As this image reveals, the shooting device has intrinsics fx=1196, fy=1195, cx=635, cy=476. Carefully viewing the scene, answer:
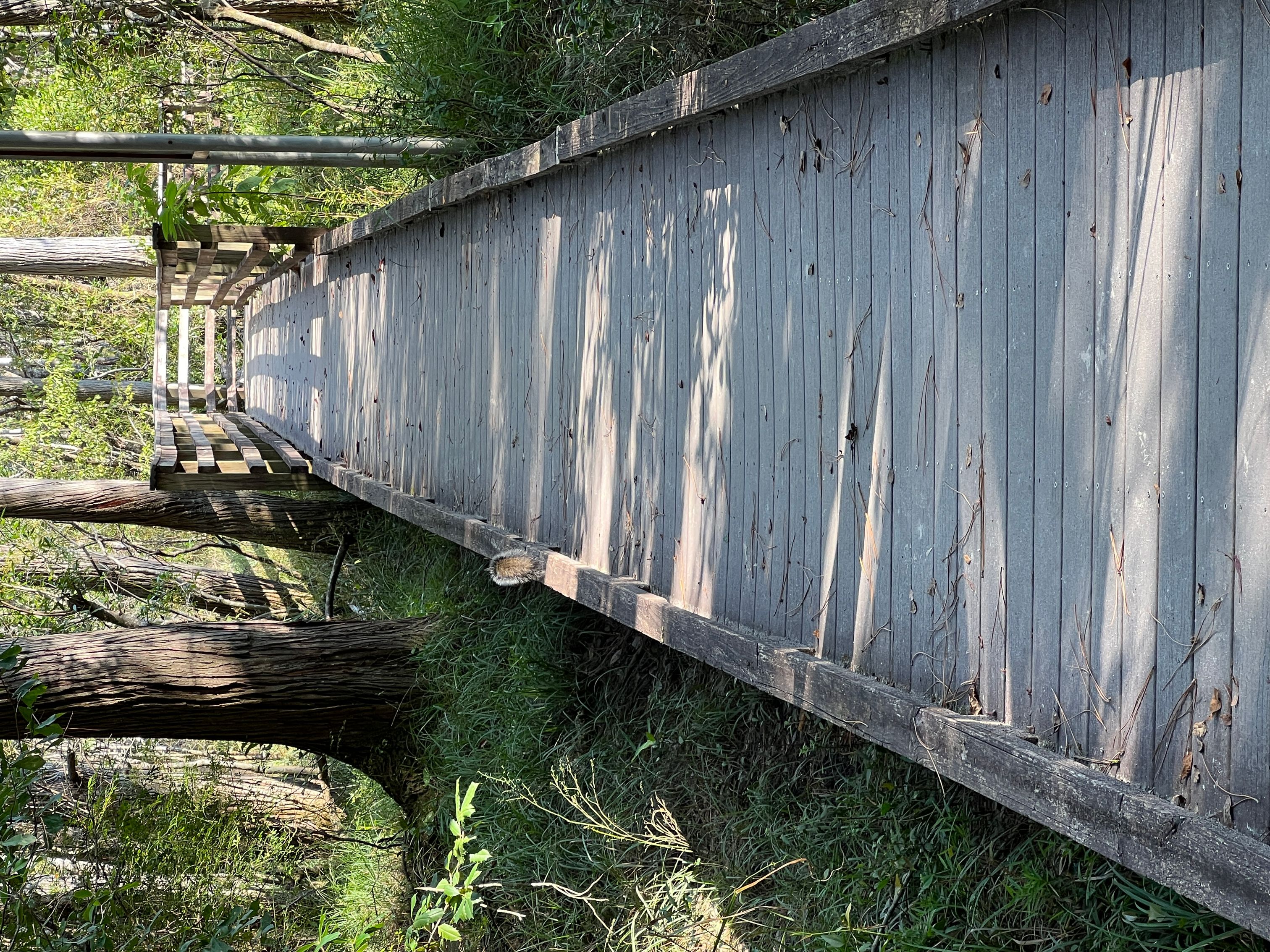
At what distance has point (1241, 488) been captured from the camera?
1718 mm

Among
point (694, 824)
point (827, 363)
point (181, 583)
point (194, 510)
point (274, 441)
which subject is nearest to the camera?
point (827, 363)

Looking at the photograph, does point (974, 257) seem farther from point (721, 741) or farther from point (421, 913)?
point (721, 741)

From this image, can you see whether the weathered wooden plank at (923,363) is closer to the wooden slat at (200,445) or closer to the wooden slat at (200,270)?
the wooden slat at (200,445)

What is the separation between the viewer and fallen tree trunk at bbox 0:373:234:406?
42.1ft

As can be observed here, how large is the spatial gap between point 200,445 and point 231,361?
20.3 feet

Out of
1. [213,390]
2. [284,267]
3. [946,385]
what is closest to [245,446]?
[284,267]

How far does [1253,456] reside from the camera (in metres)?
1.70

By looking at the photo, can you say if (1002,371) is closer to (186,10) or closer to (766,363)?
(766,363)

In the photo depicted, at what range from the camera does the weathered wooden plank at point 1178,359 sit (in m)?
1.77

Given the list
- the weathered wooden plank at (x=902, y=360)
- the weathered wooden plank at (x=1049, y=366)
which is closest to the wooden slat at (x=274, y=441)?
the weathered wooden plank at (x=902, y=360)

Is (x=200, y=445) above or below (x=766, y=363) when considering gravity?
below

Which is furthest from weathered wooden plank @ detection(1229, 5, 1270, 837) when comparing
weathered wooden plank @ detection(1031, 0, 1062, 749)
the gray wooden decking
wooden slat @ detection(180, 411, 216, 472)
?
wooden slat @ detection(180, 411, 216, 472)

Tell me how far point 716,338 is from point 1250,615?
5.84 ft

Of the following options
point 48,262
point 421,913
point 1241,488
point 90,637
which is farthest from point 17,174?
point 1241,488
